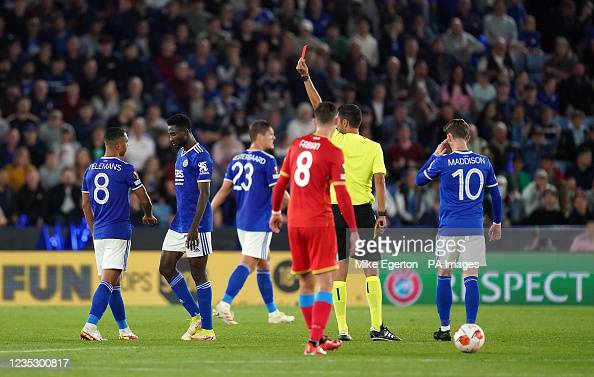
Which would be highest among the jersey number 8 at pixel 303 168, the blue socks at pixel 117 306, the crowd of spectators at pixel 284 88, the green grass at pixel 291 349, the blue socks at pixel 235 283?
the crowd of spectators at pixel 284 88

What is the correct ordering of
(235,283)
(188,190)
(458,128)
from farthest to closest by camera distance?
(235,283) < (188,190) < (458,128)

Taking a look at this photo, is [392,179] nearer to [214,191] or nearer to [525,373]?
[214,191]

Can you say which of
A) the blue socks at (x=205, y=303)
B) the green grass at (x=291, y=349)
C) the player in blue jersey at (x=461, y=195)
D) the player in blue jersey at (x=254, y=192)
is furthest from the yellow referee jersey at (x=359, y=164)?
the player in blue jersey at (x=254, y=192)

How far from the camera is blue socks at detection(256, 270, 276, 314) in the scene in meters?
17.4

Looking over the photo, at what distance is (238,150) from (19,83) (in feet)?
14.7

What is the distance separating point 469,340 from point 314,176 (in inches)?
89.7

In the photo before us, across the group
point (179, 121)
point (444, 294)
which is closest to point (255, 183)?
point (179, 121)

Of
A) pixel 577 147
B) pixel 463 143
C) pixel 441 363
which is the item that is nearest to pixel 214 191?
pixel 577 147

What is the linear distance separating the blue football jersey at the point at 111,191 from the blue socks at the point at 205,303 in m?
1.03

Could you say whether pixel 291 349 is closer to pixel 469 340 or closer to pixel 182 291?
pixel 469 340

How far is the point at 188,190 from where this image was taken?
14312 mm

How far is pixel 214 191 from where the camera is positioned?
22969mm

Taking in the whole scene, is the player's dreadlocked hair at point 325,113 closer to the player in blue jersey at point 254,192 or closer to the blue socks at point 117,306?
the blue socks at point 117,306

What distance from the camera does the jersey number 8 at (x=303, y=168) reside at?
1205cm
